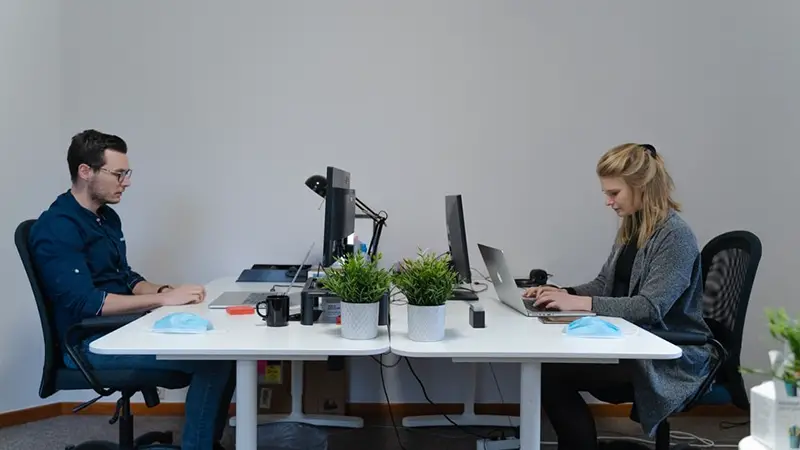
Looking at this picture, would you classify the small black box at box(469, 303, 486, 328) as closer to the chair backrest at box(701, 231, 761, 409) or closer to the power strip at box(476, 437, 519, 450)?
the chair backrest at box(701, 231, 761, 409)

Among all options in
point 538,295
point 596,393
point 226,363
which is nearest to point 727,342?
point 596,393

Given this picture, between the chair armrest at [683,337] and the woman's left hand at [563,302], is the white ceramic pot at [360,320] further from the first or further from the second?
the chair armrest at [683,337]

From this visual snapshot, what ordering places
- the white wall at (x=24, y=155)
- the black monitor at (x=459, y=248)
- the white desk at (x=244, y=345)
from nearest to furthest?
the white desk at (x=244, y=345) < the black monitor at (x=459, y=248) < the white wall at (x=24, y=155)

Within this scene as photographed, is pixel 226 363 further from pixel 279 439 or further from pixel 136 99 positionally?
pixel 136 99

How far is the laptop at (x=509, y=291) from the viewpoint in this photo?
1921 mm

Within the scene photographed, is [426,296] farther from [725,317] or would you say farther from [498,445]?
[498,445]

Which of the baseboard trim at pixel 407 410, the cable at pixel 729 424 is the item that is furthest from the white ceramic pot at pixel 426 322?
the cable at pixel 729 424

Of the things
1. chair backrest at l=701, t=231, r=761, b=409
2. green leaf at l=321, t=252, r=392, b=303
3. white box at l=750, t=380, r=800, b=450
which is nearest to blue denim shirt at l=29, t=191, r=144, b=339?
green leaf at l=321, t=252, r=392, b=303

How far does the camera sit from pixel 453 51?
3021mm

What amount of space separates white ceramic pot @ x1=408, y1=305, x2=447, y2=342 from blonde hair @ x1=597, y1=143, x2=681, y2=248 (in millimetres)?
899

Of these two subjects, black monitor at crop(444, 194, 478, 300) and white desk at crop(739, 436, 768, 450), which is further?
black monitor at crop(444, 194, 478, 300)

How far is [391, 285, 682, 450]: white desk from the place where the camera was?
1.49m

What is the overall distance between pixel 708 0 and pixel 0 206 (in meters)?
3.48

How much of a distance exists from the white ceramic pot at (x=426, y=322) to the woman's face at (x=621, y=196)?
2.97 ft
